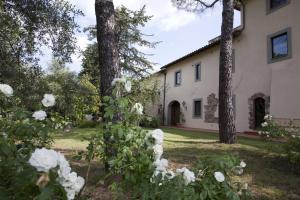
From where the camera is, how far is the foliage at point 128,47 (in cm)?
2519

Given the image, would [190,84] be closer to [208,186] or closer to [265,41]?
[265,41]

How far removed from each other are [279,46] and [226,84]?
565 cm

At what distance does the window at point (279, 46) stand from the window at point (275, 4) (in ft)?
3.84

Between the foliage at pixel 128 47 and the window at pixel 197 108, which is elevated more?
the foliage at pixel 128 47

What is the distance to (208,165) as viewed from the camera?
2848mm

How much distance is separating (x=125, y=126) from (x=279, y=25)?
548 inches

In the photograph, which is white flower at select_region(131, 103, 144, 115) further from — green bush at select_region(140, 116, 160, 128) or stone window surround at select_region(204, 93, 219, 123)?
stone window surround at select_region(204, 93, 219, 123)

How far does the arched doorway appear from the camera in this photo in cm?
1589

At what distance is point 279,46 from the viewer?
14.9 m

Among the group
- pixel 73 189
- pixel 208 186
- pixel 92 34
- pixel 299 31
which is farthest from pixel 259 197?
pixel 92 34

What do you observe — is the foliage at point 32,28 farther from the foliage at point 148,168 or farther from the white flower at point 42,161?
the white flower at point 42,161

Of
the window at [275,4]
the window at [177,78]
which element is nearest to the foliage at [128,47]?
the window at [177,78]

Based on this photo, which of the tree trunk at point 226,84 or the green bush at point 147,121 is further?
the tree trunk at point 226,84

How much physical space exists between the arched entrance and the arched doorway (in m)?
9.63
